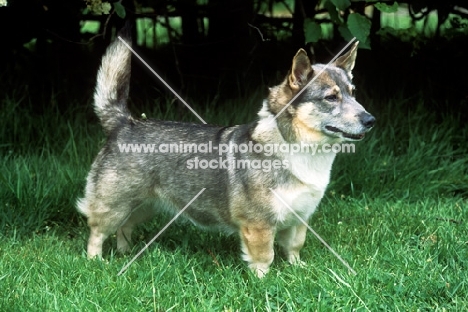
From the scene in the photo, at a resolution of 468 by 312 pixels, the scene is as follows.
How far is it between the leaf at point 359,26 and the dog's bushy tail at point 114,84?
140 centimetres

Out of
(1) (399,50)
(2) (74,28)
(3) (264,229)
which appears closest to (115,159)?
(3) (264,229)

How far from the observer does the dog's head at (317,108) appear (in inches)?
152

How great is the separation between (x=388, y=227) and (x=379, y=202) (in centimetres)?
55

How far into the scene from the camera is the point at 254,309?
3.41m

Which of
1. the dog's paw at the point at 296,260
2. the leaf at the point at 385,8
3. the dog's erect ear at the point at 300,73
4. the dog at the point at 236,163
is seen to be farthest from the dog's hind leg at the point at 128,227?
the leaf at the point at 385,8

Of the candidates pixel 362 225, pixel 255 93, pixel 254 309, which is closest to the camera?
pixel 254 309

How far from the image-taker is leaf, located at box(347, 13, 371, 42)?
470 cm

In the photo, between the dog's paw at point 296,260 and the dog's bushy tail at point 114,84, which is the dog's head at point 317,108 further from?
the dog's bushy tail at point 114,84

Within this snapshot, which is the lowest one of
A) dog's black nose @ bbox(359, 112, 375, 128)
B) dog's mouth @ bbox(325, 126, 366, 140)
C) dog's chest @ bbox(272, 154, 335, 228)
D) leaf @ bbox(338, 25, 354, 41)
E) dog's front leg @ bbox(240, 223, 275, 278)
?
dog's front leg @ bbox(240, 223, 275, 278)

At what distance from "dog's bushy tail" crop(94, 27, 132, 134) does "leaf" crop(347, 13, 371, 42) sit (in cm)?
140

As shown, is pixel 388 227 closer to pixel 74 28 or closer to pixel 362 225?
pixel 362 225

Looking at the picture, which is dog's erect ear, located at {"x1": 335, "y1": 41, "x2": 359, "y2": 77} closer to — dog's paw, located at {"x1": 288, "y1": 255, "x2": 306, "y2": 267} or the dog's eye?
the dog's eye

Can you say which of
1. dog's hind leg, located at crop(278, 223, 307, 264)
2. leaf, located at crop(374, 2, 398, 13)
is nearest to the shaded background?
leaf, located at crop(374, 2, 398, 13)

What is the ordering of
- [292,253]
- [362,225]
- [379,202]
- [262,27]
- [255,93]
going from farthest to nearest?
[262,27] → [255,93] → [379,202] → [362,225] → [292,253]
